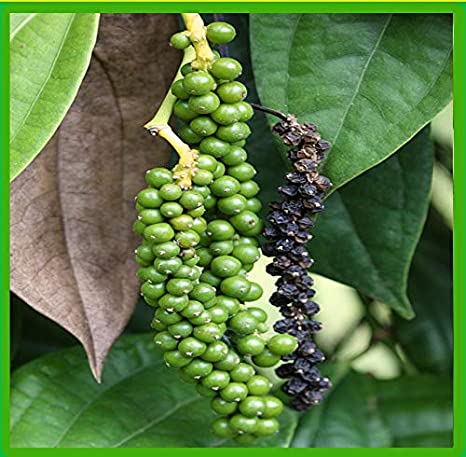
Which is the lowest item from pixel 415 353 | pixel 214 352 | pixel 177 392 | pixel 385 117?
pixel 415 353

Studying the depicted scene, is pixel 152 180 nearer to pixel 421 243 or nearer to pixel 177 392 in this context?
pixel 177 392

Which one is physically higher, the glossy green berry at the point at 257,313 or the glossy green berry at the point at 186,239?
the glossy green berry at the point at 186,239

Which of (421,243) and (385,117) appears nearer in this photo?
(385,117)

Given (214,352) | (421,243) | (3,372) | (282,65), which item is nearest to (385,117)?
(282,65)

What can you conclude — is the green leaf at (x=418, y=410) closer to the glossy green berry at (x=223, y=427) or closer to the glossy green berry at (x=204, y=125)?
the glossy green berry at (x=223, y=427)

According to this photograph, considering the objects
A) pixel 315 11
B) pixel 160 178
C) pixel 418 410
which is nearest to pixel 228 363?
pixel 160 178

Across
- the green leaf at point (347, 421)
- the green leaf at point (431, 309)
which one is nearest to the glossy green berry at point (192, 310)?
the green leaf at point (347, 421)

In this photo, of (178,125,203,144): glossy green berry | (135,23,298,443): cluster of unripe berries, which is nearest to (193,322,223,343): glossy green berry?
(135,23,298,443): cluster of unripe berries

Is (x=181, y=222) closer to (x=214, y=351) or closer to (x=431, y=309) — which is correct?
(x=214, y=351)
